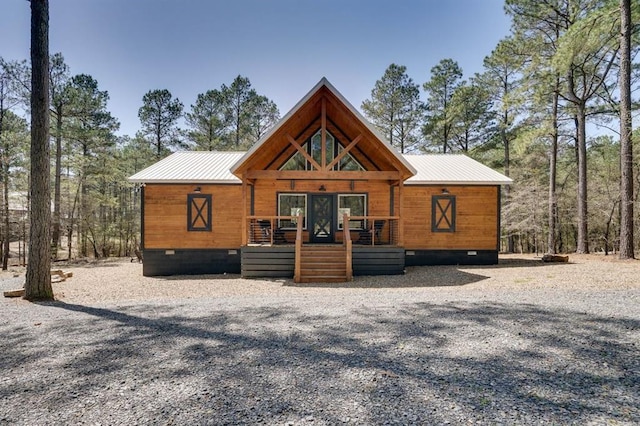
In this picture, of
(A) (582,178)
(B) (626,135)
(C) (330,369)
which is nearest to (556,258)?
(A) (582,178)

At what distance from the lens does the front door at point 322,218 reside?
39.6ft

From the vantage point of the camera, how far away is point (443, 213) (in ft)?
40.0

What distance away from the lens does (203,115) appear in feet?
75.2

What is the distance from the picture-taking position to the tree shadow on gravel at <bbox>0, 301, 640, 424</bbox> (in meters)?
2.32

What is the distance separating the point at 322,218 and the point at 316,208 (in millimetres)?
439

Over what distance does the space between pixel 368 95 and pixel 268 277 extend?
18.0 meters

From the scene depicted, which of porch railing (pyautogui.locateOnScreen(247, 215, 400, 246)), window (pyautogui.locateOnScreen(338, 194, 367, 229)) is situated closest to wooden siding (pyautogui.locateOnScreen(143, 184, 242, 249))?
porch railing (pyautogui.locateOnScreen(247, 215, 400, 246))

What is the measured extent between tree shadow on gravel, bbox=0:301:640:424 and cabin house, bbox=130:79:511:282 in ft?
16.2

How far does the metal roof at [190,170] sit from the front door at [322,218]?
117 inches

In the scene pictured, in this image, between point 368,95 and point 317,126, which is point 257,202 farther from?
point 368,95

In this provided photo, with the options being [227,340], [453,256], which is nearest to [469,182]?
[453,256]

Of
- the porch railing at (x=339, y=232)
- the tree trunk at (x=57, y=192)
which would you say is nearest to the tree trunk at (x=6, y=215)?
the tree trunk at (x=57, y=192)

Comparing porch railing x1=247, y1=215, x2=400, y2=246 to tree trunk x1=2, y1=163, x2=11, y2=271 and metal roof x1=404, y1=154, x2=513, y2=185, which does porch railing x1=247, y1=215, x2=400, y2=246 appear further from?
tree trunk x1=2, y1=163, x2=11, y2=271

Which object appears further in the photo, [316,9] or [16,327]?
[316,9]
